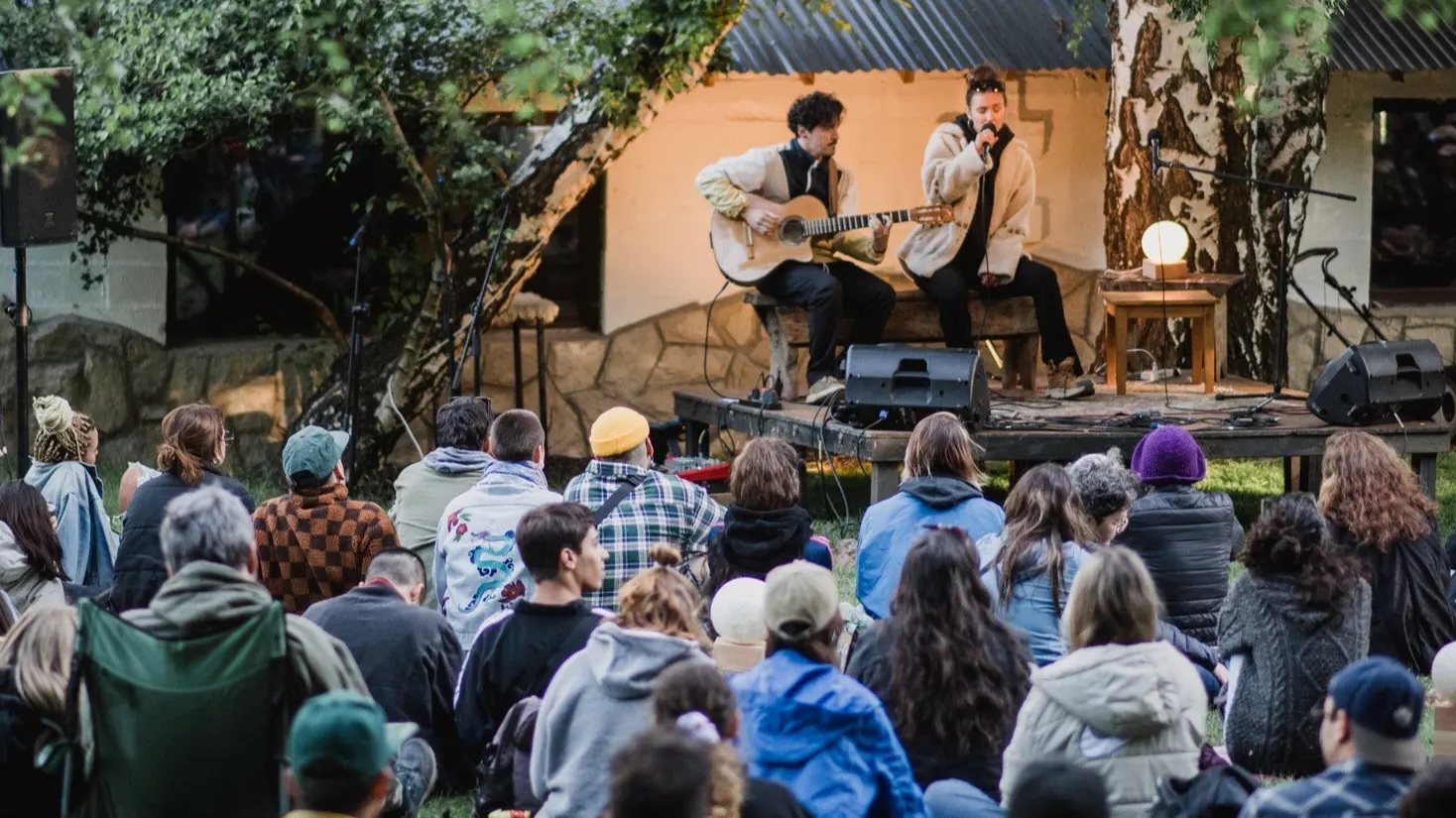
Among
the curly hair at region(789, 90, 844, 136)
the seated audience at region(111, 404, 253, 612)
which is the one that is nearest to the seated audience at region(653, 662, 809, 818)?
the seated audience at region(111, 404, 253, 612)

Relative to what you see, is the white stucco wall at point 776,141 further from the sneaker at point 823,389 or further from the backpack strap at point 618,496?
the backpack strap at point 618,496

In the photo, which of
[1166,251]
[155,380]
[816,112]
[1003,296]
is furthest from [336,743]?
[155,380]

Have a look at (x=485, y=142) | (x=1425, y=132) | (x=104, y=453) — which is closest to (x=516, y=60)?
(x=485, y=142)

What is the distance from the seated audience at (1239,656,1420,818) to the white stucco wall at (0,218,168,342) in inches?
345

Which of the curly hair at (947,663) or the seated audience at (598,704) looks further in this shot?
the curly hair at (947,663)

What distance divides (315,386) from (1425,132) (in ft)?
24.6

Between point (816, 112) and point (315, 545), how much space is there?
4.43 meters

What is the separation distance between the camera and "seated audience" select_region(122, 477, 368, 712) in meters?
3.99

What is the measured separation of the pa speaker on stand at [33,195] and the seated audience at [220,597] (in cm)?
425

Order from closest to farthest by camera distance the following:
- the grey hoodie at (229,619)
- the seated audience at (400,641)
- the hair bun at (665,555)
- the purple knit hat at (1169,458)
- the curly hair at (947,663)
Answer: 1. the grey hoodie at (229,619)
2. the curly hair at (947,663)
3. the seated audience at (400,641)
4. the hair bun at (665,555)
5. the purple knit hat at (1169,458)

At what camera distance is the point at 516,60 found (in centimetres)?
1028

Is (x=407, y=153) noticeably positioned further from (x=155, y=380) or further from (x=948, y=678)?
(x=948, y=678)

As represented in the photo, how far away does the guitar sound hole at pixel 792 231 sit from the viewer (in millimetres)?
9633

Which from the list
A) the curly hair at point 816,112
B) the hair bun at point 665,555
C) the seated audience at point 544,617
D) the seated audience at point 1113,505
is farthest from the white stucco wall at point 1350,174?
the seated audience at point 544,617
